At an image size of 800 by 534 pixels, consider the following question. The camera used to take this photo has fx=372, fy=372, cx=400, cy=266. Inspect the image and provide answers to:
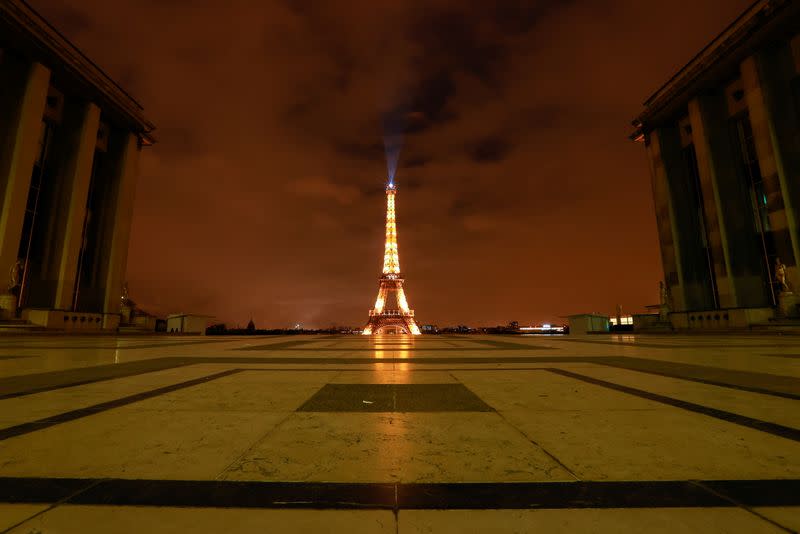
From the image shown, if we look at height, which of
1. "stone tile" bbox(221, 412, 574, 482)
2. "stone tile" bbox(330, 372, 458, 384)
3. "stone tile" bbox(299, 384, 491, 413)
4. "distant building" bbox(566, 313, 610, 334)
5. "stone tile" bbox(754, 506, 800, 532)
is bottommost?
"stone tile" bbox(754, 506, 800, 532)

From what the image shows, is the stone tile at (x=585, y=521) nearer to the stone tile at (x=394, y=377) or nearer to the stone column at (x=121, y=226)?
the stone tile at (x=394, y=377)

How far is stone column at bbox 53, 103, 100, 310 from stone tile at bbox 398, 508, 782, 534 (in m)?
32.6

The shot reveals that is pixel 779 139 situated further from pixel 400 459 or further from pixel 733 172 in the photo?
pixel 400 459

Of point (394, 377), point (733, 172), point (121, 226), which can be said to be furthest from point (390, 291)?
point (394, 377)

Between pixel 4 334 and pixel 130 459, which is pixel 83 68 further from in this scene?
pixel 130 459

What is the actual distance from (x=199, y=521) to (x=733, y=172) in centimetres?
3757

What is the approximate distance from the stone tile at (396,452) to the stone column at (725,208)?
106 feet

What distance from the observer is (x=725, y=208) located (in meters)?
27.3

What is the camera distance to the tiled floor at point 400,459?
4.03 ft

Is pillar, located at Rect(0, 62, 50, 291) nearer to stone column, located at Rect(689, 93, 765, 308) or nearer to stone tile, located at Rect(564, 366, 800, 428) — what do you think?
stone tile, located at Rect(564, 366, 800, 428)

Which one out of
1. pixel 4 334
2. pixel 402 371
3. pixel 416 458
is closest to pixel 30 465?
pixel 416 458

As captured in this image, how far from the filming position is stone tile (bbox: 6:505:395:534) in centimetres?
115

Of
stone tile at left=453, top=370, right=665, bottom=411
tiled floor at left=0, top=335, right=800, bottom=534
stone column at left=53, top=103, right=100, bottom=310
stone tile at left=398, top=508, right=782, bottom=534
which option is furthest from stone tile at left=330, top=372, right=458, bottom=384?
stone column at left=53, top=103, right=100, bottom=310

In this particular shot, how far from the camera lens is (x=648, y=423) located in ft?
7.86
